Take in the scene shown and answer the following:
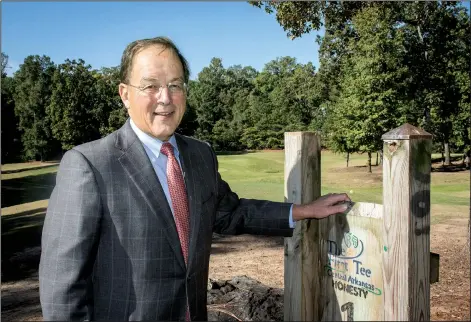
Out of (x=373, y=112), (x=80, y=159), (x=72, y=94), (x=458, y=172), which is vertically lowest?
(x=458, y=172)

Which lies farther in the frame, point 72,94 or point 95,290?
point 72,94

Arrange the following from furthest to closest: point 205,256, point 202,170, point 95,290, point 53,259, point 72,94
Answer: point 72,94 < point 202,170 < point 205,256 < point 95,290 < point 53,259

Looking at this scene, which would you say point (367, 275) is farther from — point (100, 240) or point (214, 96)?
point (214, 96)

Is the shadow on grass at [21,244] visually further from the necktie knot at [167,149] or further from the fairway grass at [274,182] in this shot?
the necktie knot at [167,149]

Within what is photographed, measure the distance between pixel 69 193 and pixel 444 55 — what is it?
23.6m

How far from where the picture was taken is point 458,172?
22219 millimetres

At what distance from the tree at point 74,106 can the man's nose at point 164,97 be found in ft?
79.8

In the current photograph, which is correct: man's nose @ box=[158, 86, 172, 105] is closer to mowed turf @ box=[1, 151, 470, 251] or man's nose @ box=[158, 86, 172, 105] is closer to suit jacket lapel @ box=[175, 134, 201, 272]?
suit jacket lapel @ box=[175, 134, 201, 272]

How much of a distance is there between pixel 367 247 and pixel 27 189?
A: 2382 cm

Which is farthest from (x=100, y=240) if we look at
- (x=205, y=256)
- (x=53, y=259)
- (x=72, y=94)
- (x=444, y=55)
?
(x=72, y=94)

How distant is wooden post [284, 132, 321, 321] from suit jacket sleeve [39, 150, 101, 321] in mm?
996

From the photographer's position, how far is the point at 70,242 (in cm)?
181

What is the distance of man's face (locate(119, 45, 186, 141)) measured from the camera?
80.6 inches

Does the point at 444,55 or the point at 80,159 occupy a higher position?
the point at 444,55
